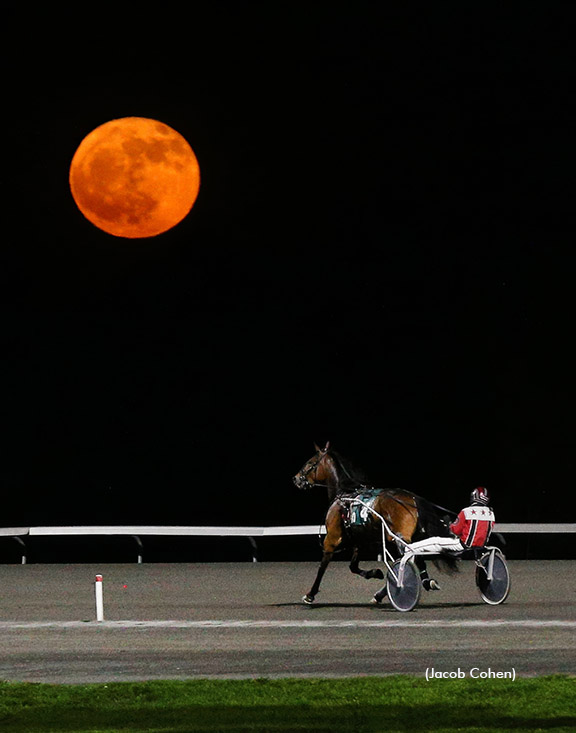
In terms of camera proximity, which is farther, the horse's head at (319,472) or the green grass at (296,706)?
the horse's head at (319,472)

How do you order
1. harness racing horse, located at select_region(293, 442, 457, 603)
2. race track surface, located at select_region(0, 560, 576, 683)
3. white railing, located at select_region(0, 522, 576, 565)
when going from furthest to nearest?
white railing, located at select_region(0, 522, 576, 565), harness racing horse, located at select_region(293, 442, 457, 603), race track surface, located at select_region(0, 560, 576, 683)

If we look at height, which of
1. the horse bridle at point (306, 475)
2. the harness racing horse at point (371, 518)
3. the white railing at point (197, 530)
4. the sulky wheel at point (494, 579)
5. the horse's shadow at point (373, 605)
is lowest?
the white railing at point (197, 530)

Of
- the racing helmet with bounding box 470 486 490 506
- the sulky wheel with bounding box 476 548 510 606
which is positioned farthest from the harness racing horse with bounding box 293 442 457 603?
the racing helmet with bounding box 470 486 490 506

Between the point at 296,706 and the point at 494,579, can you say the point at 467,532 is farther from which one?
the point at 296,706

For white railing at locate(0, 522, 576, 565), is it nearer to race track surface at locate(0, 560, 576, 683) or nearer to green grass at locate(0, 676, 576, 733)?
race track surface at locate(0, 560, 576, 683)

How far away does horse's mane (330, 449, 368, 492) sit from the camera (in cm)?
1989

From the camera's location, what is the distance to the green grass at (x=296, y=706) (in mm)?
9492

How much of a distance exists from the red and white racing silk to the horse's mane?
2486 millimetres

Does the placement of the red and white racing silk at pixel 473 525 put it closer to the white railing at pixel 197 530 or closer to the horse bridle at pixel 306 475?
the horse bridle at pixel 306 475

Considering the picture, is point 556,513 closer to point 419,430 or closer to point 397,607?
point 419,430

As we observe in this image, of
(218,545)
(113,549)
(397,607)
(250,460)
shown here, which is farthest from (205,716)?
(250,460)

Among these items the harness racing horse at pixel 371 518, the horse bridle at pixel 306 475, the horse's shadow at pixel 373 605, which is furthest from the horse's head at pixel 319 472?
the horse's shadow at pixel 373 605

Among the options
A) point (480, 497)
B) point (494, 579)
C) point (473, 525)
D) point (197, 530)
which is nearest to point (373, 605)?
point (494, 579)

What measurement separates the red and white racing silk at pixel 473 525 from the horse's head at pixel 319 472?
2865 millimetres
